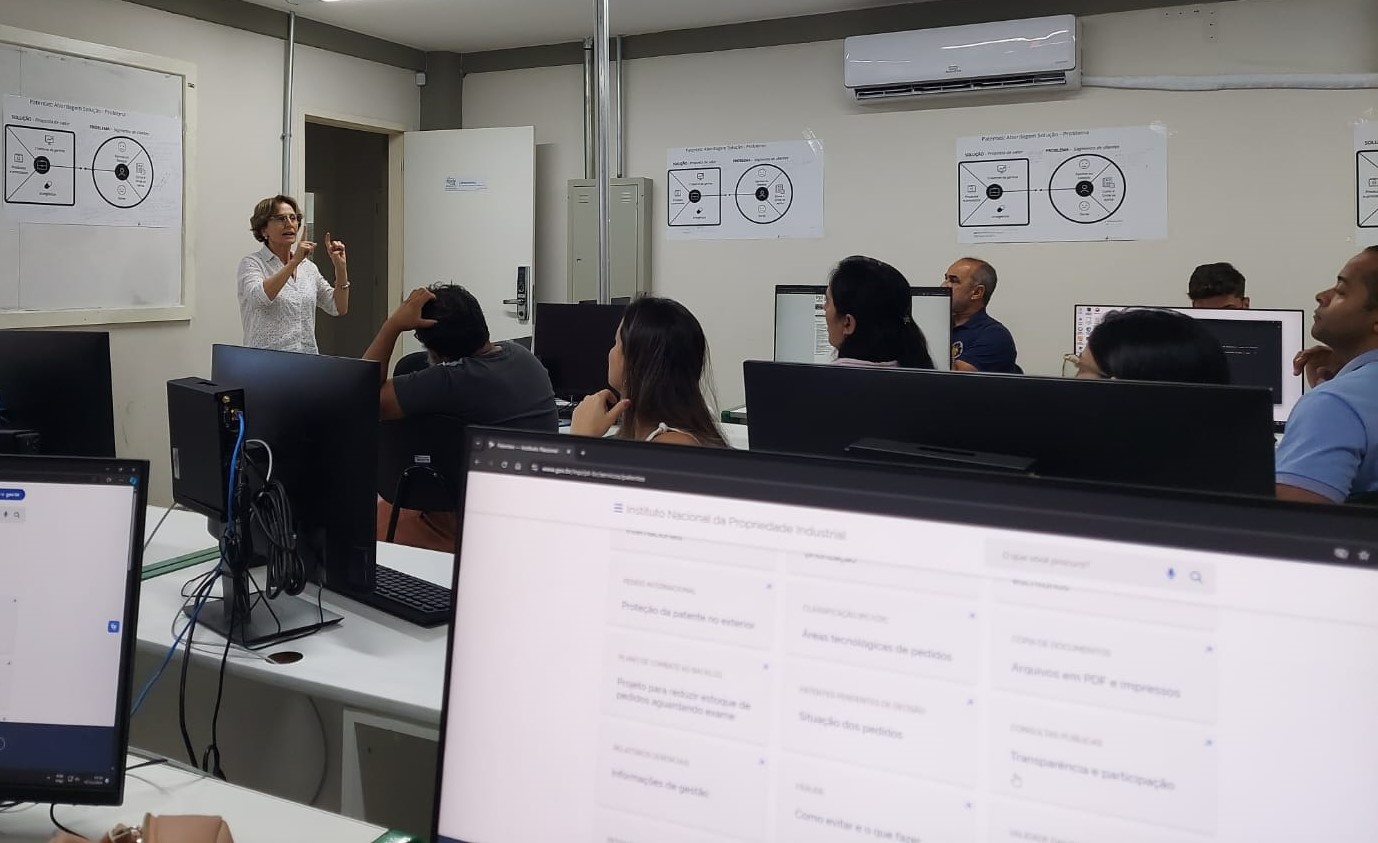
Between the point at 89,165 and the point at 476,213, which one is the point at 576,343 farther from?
the point at 476,213

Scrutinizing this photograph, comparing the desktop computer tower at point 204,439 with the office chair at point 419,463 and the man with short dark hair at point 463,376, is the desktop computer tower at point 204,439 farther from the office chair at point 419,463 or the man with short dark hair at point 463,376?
the man with short dark hair at point 463,376

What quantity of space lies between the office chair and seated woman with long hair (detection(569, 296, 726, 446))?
42 centimetres

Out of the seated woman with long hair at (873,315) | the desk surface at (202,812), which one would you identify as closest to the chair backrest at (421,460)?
the seated woman with long hair at (873,315)

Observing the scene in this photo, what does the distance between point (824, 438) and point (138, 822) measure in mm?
875

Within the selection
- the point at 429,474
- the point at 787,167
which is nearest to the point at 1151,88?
the point at 787,167

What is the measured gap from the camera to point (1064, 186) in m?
4.86

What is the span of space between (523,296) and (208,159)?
1829 millimetres

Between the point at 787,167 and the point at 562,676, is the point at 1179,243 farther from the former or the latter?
the point at 562,676

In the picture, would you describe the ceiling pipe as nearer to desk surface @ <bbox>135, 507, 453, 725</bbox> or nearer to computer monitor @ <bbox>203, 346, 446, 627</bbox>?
desk surface @ <bbox>135, 507, 453, 725</bbox>

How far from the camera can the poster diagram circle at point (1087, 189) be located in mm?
4781

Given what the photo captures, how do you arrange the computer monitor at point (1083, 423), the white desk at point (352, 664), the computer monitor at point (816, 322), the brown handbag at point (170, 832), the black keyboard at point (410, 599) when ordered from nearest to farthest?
the brown handbag at point (170, 832) → the computer monitor at point (1083, 423) → the white desk at point (352, 664) → the black keyboard at point (410, 599) → the computer monitor at point (816, 322)

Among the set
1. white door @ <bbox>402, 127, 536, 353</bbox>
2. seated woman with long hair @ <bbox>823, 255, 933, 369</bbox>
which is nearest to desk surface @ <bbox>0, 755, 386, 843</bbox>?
seated woman with long hair @ <bbox>823, 255, 933, 369</bbox>

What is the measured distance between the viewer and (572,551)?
733 mm

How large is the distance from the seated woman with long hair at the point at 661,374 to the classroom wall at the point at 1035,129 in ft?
10.5
